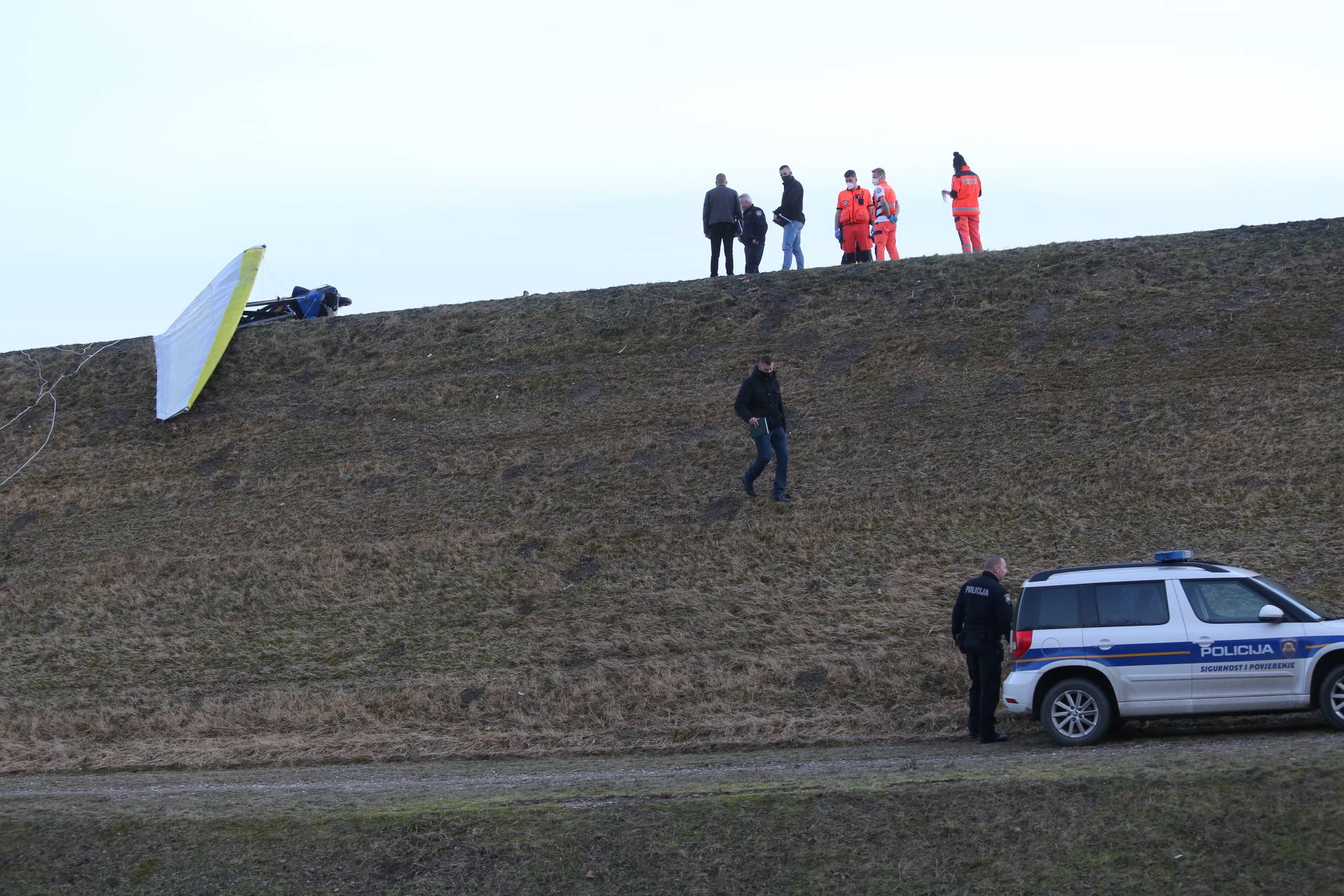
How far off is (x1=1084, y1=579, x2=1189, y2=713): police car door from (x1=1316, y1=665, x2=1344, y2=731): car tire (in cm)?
101

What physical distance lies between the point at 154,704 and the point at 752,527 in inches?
312

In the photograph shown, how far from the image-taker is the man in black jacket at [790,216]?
2364 centimetres

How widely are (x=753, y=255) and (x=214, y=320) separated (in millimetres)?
10901

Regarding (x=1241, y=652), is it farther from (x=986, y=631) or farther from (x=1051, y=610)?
(x=986, y=631)

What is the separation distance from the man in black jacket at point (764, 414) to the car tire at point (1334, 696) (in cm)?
811

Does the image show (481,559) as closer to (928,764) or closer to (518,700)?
(518,700)

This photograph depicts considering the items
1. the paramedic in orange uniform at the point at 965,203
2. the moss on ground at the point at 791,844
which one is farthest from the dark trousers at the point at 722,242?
the moss on ground at the point at 791,844

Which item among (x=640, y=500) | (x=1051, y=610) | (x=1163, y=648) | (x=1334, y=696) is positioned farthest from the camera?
(x=640, y=500)

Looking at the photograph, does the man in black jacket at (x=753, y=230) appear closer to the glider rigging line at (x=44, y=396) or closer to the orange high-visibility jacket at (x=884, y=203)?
the orange high-visibility jacket at (x=884, y=203)

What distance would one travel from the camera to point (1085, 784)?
26.6 ft

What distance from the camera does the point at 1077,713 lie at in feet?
35.5

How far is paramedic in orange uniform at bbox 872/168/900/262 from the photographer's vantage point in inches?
959

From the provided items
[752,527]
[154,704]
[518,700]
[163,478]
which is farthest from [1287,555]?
[163,478]

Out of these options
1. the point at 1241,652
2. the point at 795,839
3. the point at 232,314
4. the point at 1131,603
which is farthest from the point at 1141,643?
the point at 232,314
